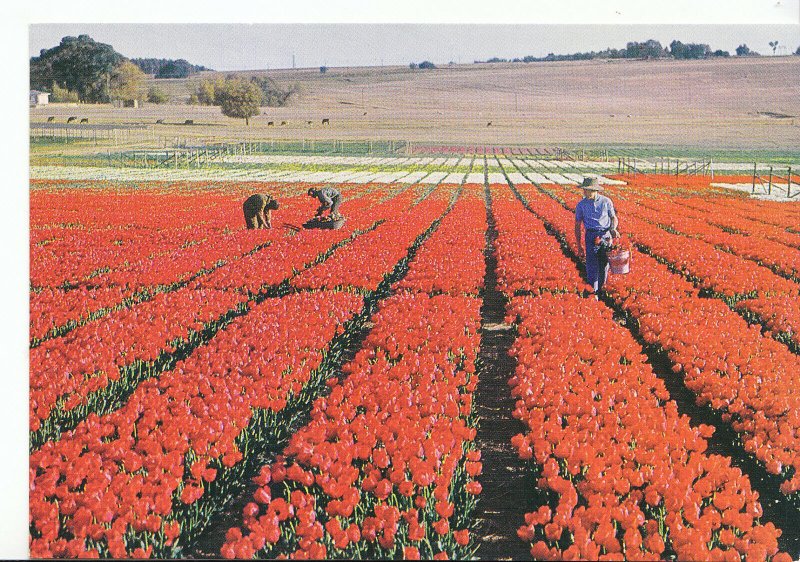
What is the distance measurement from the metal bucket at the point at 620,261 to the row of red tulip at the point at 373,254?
280 cm

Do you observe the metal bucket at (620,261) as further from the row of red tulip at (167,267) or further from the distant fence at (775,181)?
the row of red tulip at (167,267)

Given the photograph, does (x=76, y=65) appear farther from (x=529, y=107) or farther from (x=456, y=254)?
(x=456, y=254)

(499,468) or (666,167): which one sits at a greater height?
(666,167)

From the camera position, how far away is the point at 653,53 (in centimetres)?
604

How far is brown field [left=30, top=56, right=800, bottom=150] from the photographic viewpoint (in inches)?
262

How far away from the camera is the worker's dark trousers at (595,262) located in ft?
25.4

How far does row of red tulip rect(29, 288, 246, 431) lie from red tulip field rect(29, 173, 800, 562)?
0.03 metres

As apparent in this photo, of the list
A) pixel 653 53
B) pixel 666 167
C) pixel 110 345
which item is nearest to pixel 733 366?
pixel 653 53

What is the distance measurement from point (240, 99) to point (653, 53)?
4163 millimetres

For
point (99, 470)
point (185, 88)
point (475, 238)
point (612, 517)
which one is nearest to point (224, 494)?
point (99, 470)

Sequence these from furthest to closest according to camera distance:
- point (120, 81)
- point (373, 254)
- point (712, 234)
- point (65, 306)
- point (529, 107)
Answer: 1. point (712, 234)
2. point (373, 254)
3. point (529, 107)
4. point (65, 306)
5. point (120, 81)

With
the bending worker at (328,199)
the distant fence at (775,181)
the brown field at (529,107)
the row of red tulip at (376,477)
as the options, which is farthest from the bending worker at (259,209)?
the distant fence at (775,181)

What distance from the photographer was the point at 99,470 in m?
3.77

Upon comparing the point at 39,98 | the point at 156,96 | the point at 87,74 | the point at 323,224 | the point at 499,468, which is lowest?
the point at 499,468
